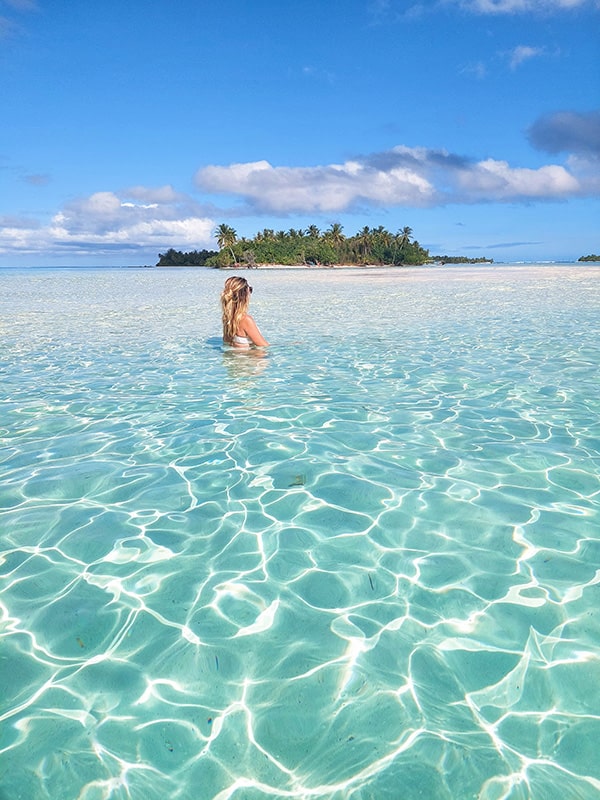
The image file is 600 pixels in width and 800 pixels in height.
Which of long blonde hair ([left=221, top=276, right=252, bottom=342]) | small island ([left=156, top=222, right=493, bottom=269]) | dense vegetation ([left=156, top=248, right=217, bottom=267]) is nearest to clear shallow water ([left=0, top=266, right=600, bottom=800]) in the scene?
long blonde hair ([left=221, top=276, right=252, bottom=342])

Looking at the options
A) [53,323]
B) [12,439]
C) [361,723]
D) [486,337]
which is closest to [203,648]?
[361,723]

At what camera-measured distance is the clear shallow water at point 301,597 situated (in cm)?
196

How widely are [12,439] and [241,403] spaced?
249 centimetres

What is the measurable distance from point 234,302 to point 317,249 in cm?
10117

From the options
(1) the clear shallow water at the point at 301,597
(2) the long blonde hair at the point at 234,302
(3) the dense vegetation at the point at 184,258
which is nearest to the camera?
(1) the clear shallow water at the point at 301,597

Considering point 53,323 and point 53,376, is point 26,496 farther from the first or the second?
point 53,323

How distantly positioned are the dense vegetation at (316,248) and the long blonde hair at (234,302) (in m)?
91.4

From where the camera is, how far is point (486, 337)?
1159 centimetres

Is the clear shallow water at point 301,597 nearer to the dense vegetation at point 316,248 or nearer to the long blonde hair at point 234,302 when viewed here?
the long blonde hair at point 234,302

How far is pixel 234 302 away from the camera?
8.85 meters

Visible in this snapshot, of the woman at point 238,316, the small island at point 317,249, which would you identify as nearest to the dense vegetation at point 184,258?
the small island at point 317,249

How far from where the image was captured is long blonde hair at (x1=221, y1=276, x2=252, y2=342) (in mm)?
8609

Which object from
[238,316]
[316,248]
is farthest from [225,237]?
[238,316]

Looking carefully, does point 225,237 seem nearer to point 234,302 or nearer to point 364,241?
point 364,241
